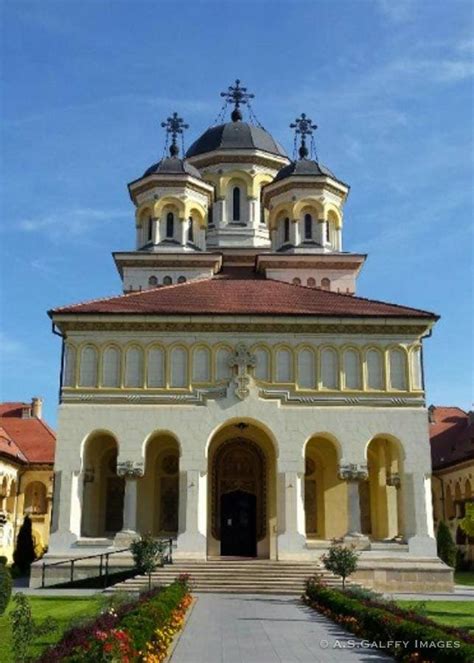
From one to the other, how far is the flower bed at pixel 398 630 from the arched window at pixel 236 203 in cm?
2875

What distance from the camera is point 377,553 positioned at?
28719 mm

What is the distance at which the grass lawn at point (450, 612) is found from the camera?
17300 mm

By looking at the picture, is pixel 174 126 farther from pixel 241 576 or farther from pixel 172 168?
pixel 241 576

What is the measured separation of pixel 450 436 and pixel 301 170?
789 inches

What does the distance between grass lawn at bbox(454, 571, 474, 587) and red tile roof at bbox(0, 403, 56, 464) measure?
23.3 m

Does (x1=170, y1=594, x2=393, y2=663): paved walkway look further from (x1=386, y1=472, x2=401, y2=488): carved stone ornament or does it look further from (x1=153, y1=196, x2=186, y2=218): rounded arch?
(x1=153, y1=196, x2=186, y2=218): rounded arch

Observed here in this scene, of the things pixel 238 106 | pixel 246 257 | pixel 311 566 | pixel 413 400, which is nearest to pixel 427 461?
pixel 413 400

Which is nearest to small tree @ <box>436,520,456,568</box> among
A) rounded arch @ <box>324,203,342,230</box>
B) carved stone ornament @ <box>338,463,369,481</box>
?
carved stone ornament @ <box>338,463,369,481</box>

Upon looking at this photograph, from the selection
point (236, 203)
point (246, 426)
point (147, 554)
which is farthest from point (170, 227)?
point (147, 554)

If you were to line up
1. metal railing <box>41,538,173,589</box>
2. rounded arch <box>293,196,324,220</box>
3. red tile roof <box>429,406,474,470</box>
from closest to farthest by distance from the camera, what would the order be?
metal railing <box>41,538,173,589</box>
rounded arch <box>293,196,324,220</box>
red tile roof <box>429,406,474,470</box>

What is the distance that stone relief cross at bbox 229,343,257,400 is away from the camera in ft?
100.0

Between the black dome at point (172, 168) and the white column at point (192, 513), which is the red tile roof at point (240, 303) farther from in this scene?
the black dome at point (172, 168)

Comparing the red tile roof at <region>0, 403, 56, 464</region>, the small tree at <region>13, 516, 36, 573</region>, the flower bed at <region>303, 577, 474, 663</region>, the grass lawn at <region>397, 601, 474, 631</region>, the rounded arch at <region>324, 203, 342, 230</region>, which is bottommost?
the grass lawn at <region>397, 601, 474, 631</region>

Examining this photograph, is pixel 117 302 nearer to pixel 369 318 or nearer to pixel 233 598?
pixel 369 318
